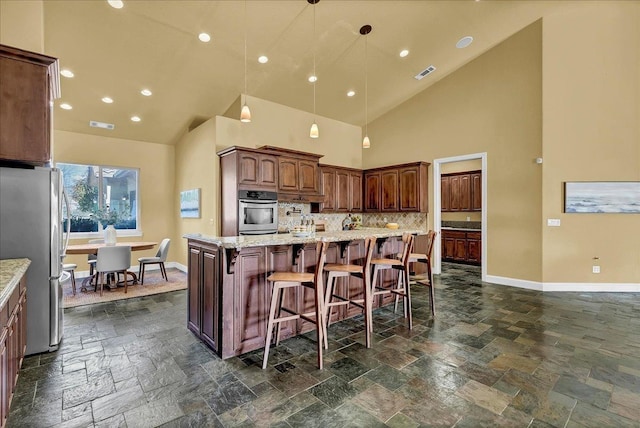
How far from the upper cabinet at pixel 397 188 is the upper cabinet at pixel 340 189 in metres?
0.27

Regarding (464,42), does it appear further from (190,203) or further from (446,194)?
(190,203)

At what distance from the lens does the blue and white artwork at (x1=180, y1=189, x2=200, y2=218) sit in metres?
6.03

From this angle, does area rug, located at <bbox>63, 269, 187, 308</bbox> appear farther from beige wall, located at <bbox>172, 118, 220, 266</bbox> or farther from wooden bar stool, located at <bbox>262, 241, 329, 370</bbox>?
wooden bar stool, located at <bbox>262, 241, 329, 370</bbox>

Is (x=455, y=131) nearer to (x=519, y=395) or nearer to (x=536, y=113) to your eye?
(x=536, y=113)

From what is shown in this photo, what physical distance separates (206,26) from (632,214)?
714 centimetres

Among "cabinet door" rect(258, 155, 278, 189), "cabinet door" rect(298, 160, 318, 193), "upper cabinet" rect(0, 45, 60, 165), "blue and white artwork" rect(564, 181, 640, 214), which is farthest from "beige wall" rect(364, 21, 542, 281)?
"upper cabinet" rect(0, 45, 60, 165)

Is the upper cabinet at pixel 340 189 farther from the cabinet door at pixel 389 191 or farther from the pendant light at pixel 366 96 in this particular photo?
the pendant light at pixel 366 96

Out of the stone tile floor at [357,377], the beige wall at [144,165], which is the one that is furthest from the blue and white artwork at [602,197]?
the beige wall at [144,165]

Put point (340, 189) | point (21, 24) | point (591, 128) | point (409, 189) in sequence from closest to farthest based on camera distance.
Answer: point (21, 24) → point (591, 128) → point (409, 189) → point (340, 189)

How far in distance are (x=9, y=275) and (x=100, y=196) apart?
5.37 metres

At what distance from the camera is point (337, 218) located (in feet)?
24.1

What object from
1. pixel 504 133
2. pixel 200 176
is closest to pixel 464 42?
pixel 504 133

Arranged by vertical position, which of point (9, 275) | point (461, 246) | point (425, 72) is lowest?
point (461, 246)

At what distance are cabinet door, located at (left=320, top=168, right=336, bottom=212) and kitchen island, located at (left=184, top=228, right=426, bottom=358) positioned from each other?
3.31 meters
